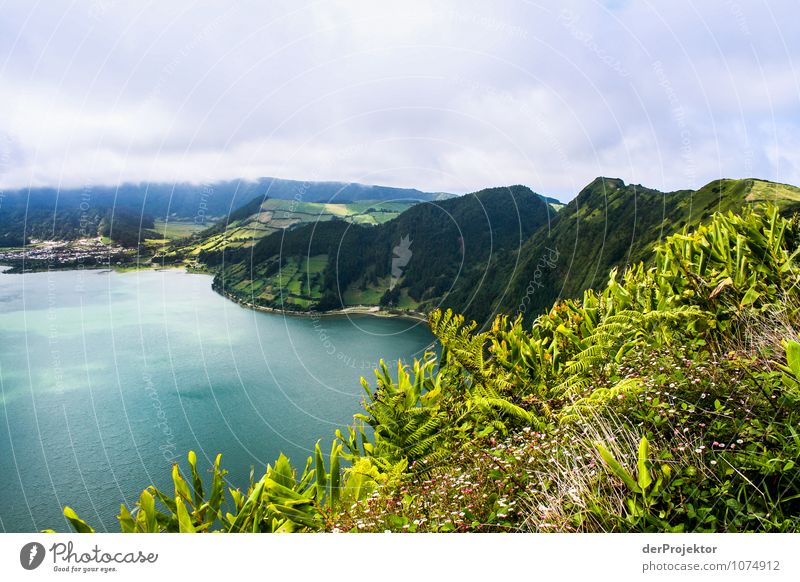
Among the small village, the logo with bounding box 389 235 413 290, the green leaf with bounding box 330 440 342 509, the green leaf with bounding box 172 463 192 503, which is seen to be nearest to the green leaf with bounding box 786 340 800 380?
the green leaf with bounding box 330 440 342 509

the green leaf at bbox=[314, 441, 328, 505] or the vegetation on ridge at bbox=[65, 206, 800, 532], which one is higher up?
the vegetation on ridge at bbox=[65, 206, 800, 532]

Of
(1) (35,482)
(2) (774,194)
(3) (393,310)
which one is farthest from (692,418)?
(3) (393,310)

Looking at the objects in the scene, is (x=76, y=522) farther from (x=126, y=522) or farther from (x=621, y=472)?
(x=621, y=472)

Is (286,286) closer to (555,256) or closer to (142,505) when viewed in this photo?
(555,256)

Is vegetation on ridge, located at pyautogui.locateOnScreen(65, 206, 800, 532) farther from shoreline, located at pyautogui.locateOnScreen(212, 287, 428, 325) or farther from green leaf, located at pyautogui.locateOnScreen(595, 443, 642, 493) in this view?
shoreline, located at pyautogui.locateOnScreen(212, 287, 428, 325)

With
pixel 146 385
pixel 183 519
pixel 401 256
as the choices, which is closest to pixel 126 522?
pixel 183 519

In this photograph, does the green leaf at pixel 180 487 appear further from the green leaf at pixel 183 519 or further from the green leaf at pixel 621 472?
the green leaf at pixel 621 472
